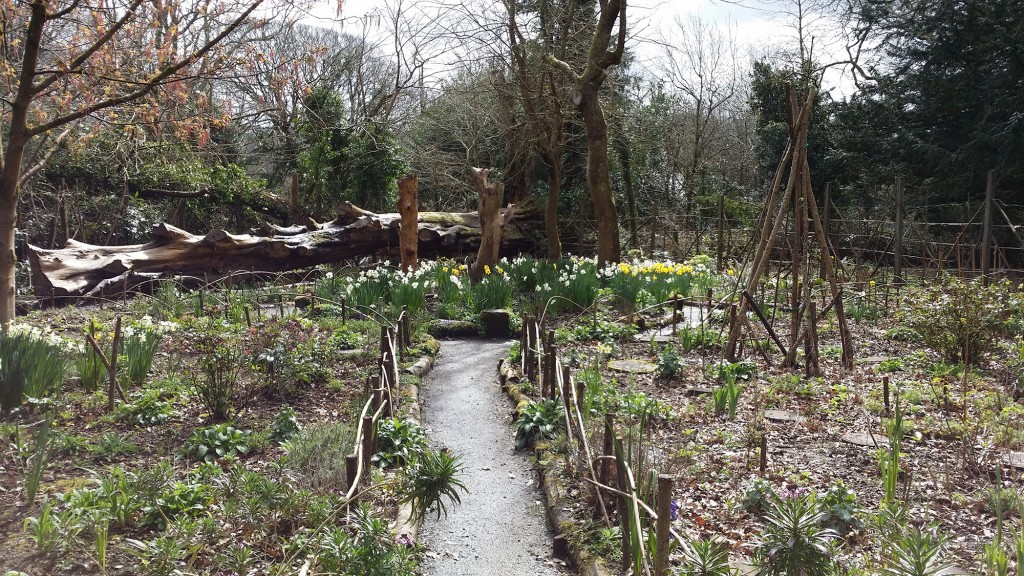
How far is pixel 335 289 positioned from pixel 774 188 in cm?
567


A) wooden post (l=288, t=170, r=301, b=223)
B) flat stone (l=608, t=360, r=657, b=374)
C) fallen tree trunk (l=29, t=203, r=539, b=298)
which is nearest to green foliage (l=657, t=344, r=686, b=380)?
flat stone (l=608, t=360, r=657, b=374)

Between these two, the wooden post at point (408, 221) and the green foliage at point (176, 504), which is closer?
the green foliage at point (176, 504)

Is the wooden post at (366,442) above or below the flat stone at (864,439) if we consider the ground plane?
above

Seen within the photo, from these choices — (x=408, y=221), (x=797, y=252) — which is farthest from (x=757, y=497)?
(x=408, y=221)

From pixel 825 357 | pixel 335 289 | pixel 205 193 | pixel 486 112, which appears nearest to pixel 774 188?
pixel 825 357

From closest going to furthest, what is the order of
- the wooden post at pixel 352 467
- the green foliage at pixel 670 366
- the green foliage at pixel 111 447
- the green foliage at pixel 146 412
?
1. the wooden post at pixel 352 467
2. the green foliage at pixel 111 447
3. the green foliage at pixel 146 412
4. the green foliage at pixel 670 366

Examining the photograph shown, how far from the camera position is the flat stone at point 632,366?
259 inches

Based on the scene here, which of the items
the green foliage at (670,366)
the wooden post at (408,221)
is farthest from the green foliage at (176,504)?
the wooden post at (408,221)

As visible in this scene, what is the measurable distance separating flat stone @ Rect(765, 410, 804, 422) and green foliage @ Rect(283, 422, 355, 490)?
9.50 feet

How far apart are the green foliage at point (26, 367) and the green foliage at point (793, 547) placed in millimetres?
4641

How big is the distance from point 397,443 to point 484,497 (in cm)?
63

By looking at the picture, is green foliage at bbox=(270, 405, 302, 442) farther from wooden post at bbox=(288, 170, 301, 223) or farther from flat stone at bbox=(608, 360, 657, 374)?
wooden post at bbox=(288, 170, 301, 223)

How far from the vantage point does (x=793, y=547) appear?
234 cm

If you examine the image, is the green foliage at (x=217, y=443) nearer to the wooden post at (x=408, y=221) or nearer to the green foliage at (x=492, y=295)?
the green foliage at (x=492, y=295)
